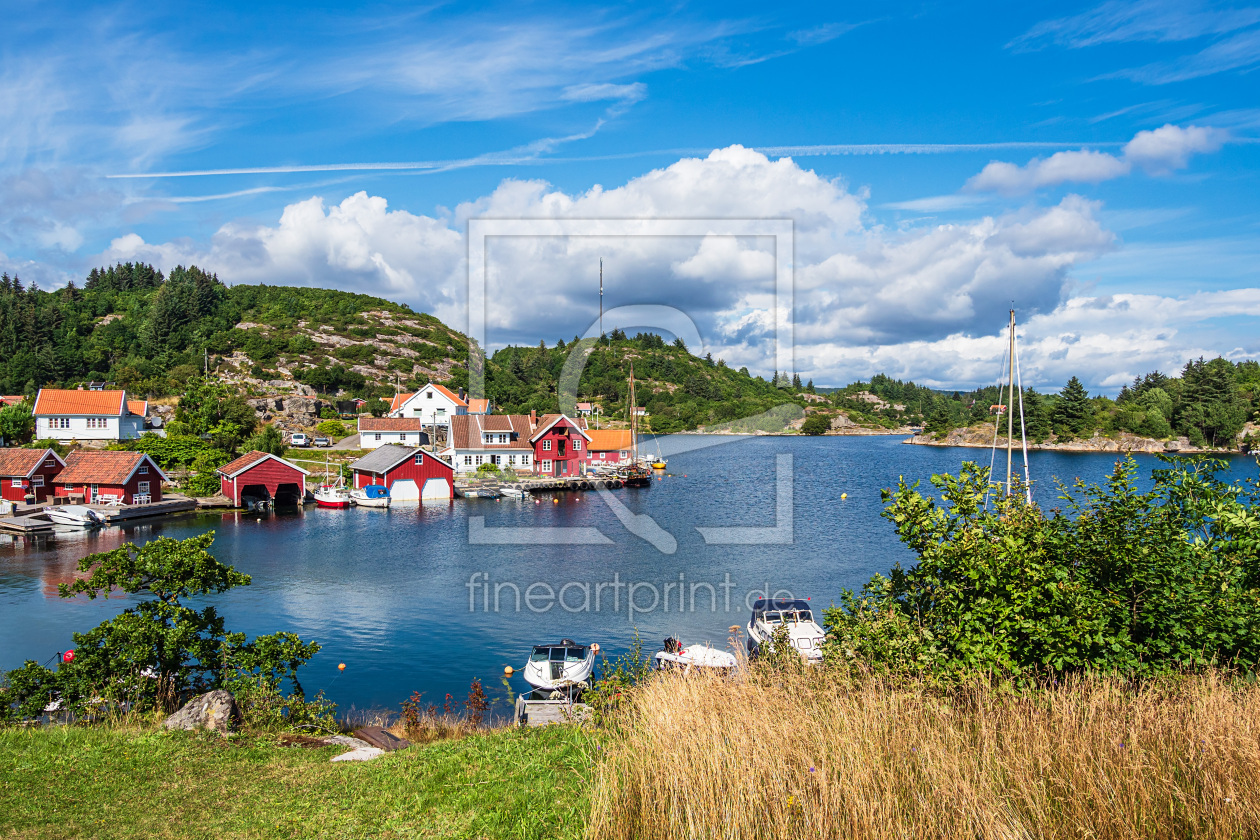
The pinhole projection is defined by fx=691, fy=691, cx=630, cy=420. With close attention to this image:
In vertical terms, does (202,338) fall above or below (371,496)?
above

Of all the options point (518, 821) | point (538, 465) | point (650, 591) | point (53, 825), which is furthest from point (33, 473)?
point (518, 821)

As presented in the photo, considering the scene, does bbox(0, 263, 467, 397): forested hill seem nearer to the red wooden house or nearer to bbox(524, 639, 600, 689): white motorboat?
the red wooden house

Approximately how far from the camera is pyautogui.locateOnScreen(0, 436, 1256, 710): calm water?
1959 centimetres

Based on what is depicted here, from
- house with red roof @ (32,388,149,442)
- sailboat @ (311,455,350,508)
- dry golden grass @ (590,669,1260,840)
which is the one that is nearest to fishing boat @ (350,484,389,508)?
sailboat @ (311,455,350,508)

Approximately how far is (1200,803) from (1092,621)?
7.48 feet

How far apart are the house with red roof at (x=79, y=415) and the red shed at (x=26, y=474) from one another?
17691 millimetres

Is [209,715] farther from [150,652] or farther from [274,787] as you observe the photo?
[274,787]

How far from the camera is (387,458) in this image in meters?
53.5

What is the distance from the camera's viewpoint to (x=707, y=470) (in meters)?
77.7

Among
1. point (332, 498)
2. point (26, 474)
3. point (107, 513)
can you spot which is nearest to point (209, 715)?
point (107, 513)

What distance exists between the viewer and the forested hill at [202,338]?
97.4m

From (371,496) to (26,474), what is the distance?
19.8 metres

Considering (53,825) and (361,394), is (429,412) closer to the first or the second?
→ (361,394)

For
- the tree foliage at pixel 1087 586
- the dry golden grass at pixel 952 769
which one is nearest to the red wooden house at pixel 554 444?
the tree foliage at pixel 1087 586
